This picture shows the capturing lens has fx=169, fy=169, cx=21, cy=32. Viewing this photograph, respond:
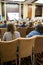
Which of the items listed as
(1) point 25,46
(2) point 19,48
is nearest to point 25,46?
(1) point 25,46

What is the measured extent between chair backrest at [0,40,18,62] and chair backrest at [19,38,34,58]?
0.13 meters

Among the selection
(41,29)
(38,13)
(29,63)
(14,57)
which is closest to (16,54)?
(14,57)

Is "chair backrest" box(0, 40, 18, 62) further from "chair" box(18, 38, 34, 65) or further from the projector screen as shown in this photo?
the projector screen

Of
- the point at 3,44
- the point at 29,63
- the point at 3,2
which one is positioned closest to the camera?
the point at 3,44

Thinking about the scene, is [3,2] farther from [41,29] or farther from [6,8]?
[41,29]

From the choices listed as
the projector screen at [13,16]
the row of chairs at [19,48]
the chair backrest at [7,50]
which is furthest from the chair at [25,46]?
the projector screen at [13,16]

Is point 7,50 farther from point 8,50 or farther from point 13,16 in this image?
point 13,16

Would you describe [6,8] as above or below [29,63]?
above

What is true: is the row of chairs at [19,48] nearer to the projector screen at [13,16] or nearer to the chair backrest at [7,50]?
the chair backrest at [7,50]

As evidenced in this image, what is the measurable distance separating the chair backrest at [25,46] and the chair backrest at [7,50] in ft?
0.42

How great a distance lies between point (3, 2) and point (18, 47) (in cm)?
1229

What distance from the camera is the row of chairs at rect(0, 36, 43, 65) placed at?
121 inches

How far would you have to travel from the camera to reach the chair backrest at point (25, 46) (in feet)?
10.5

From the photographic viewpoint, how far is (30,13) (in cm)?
1588
